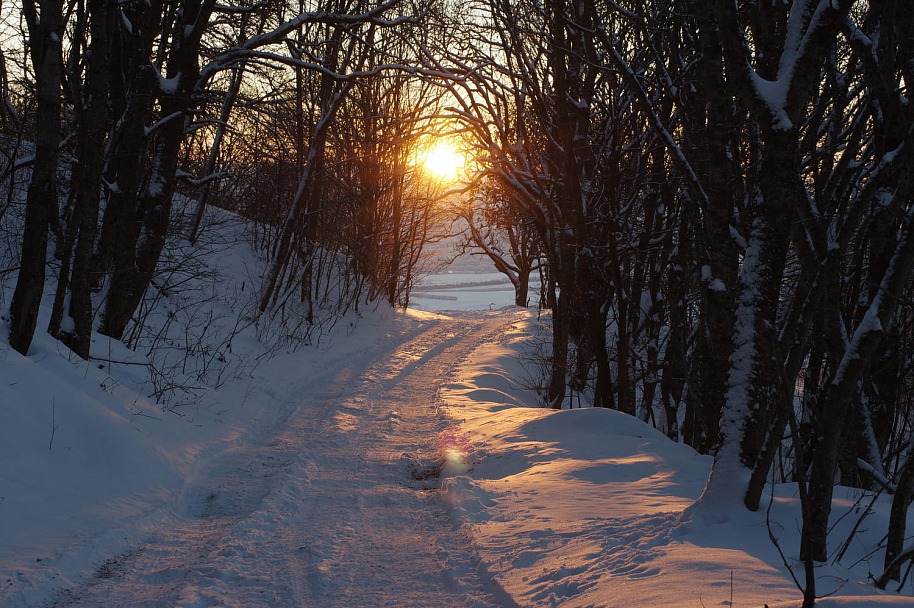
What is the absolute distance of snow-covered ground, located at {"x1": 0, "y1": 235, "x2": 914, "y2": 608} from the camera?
3588 mm

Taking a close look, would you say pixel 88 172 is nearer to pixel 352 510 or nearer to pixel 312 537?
pixel 352 510

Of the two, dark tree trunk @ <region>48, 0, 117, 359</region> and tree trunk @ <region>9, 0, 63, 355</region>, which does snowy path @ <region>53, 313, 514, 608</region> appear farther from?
dark tree trunk @ <region>48, 0, 117, 359</region>

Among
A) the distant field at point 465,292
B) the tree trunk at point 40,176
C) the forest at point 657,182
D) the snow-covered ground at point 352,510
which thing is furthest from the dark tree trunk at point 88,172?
the distant field at point 465,292

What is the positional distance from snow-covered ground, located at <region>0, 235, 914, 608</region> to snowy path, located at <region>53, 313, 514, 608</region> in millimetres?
19

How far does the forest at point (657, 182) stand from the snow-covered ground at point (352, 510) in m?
0.49

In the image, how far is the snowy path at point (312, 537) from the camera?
3.72 metres

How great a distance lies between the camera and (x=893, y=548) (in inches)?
120

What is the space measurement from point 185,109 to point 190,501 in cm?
587

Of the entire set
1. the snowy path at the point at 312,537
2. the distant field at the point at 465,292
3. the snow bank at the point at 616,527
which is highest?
the distant field at the point at 465,292

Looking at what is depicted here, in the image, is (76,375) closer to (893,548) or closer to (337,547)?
(337,547)

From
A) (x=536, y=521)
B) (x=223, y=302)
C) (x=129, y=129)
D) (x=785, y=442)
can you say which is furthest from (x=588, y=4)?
(x=223, y=302)

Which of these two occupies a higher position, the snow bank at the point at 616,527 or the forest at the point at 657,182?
the forest at the point at 657,182

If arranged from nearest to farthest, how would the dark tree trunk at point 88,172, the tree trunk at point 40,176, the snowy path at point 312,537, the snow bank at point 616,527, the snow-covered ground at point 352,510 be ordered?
the snow bank at point 616,527 → the snow-covered ground at point 352,510 → the snowy path at point 312,537 → the tree trunk at point 40,176 → the dark tree trunk at point 88,172

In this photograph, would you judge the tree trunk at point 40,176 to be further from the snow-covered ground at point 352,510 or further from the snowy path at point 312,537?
the snowy path at point 312,537
